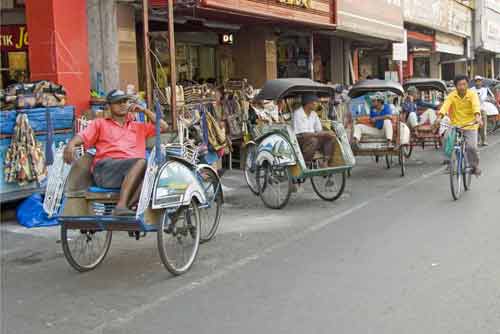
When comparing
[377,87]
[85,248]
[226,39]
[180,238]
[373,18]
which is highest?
[373,18]

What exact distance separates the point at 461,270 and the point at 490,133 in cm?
2004

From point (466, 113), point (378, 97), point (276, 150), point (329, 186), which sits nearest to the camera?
point (276, 150)

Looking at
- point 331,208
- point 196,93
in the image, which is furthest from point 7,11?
point 331,208

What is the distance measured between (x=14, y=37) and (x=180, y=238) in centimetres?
823

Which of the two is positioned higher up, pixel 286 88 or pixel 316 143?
pixel 286 88

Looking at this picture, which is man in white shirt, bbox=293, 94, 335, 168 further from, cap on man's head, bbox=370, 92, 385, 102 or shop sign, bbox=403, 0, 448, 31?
shop sign, bbox=403, 0, 448, 31

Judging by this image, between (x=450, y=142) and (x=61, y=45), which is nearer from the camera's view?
(x=61, y=45)

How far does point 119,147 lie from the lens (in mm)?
7016

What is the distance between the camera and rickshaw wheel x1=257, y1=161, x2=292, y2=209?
1048 centimetres

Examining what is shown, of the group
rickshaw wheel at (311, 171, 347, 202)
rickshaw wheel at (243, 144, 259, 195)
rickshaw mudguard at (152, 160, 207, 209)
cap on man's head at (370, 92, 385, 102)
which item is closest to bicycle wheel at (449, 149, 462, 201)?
rickshaw wheel at (311, 171, 347, 202)

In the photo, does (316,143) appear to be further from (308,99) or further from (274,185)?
(274,185)

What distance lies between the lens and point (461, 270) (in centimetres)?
658

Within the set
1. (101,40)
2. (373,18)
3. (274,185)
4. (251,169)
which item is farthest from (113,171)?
(373,18)

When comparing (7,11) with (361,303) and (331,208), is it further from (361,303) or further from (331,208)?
(361,303)
